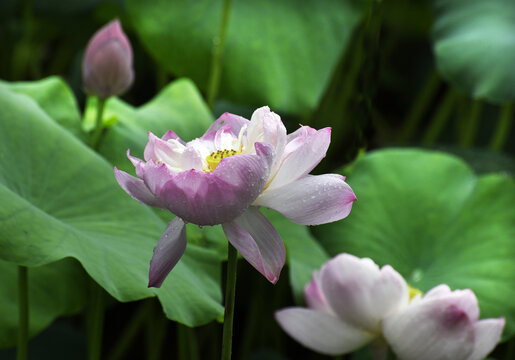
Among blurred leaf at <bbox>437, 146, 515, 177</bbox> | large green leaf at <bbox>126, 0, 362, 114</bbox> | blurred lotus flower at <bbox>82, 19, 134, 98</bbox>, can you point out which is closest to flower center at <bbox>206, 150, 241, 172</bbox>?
blurred lotus flower at <bbox>82, 19, 134, 98</bbox>

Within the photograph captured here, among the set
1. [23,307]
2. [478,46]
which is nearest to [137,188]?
[23,307]

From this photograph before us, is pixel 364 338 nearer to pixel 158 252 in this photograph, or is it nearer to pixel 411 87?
pixel 158 252

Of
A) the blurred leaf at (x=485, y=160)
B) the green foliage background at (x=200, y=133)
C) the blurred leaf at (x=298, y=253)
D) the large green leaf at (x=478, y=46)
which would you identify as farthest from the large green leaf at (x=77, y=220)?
the blurred leaf at (x=485, y=160)

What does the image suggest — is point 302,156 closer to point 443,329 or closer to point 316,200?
point 316,200

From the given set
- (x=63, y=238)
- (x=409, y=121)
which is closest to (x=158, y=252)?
(x=63, y=238)

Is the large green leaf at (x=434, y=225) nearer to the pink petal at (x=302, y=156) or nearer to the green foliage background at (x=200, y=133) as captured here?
the green foliage background at (x=200, y=133)

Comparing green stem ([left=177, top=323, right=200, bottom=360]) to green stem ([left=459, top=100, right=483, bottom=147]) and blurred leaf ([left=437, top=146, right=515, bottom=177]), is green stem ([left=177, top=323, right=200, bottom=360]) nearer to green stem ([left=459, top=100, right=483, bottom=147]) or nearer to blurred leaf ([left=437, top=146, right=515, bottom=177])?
blurred leaf ([left=437, top=146, right=515, bottom=177])
